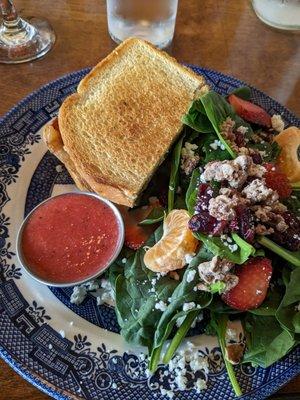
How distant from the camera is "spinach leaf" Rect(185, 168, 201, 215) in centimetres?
152

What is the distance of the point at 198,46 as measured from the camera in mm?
2320

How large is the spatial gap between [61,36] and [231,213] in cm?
135

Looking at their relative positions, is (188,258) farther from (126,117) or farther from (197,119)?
(126,117)

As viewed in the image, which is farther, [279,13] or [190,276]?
[279,13]

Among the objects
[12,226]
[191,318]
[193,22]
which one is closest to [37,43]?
[193,22]

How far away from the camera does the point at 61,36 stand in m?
2.32

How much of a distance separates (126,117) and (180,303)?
73cm

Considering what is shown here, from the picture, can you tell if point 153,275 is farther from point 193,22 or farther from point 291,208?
point 193,22

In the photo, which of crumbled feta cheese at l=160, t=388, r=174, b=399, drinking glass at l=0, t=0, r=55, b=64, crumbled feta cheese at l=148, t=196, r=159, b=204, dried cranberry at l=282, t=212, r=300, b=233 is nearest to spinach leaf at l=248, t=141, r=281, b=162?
dried cranberry at l=282, t=212, r=300, b=233

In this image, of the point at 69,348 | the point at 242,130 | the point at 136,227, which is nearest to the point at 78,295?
the point at 69,348

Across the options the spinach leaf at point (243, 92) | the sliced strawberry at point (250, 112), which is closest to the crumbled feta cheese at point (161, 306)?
the sliced strawberry at point (250, 112)

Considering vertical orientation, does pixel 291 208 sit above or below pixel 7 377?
above

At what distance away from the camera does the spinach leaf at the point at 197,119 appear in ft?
5.57

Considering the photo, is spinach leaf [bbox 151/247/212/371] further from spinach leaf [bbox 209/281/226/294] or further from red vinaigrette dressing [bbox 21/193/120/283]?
red vinaigrette dressing [bbox 21/193/120/283]
